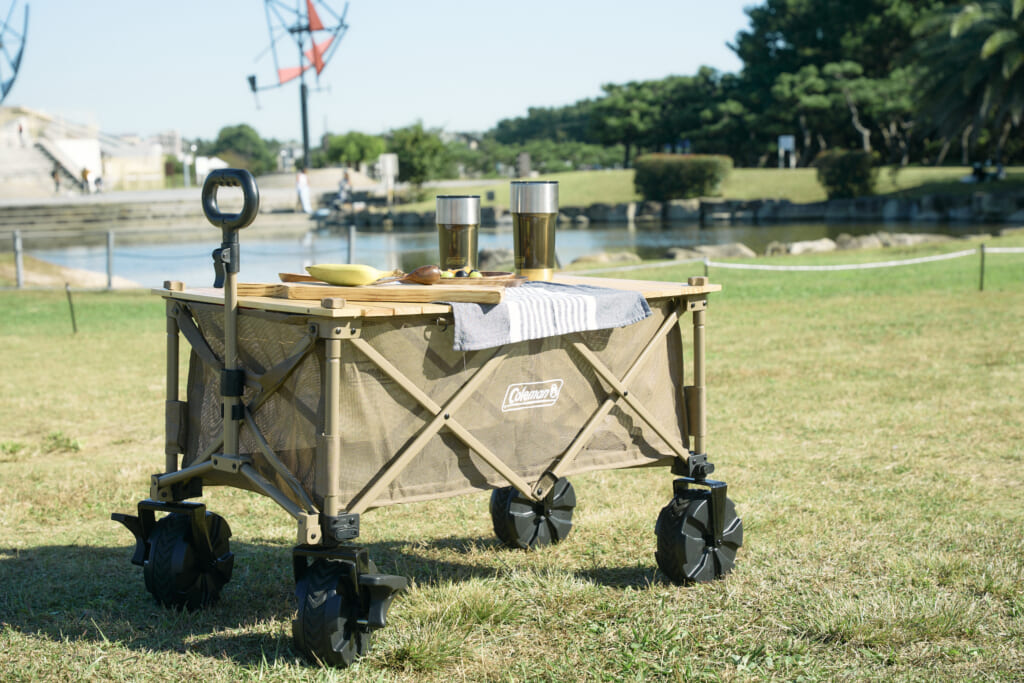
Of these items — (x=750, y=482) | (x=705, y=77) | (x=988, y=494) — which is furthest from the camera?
(x=705, y=77)

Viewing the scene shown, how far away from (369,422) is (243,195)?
86 cm

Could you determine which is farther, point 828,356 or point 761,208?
point 761,208

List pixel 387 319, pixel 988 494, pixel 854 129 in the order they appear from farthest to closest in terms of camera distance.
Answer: pixel 854 129, pixel 988 494, pixel 387 319

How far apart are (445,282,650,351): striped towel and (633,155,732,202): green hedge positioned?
52.1 metres

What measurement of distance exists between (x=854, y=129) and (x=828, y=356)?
55407mm

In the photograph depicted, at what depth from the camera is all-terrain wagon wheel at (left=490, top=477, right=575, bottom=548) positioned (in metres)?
4.79

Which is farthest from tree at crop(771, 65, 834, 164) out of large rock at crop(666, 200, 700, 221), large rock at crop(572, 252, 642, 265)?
large rock at crop(572, 252, 642, 265)

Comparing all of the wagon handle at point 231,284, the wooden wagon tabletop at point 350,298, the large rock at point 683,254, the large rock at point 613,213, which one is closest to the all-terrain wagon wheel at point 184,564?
the wagon handle at point 231,284

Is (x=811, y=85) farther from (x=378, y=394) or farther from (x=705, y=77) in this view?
(x=378, y=394)

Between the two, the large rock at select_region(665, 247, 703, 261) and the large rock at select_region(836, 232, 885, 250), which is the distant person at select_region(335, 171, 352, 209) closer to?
the large rock at select_region(665, 247, 703, 261)

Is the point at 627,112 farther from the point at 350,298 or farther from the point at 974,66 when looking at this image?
the point at 350,298

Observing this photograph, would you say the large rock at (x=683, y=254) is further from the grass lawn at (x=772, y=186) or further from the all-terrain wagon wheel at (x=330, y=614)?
the all-terrain wagon wheel at (x=330, y=614)

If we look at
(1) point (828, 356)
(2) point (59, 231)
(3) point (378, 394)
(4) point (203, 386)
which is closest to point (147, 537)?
(4) point (203, 386)

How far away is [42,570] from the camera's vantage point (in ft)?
14.7
